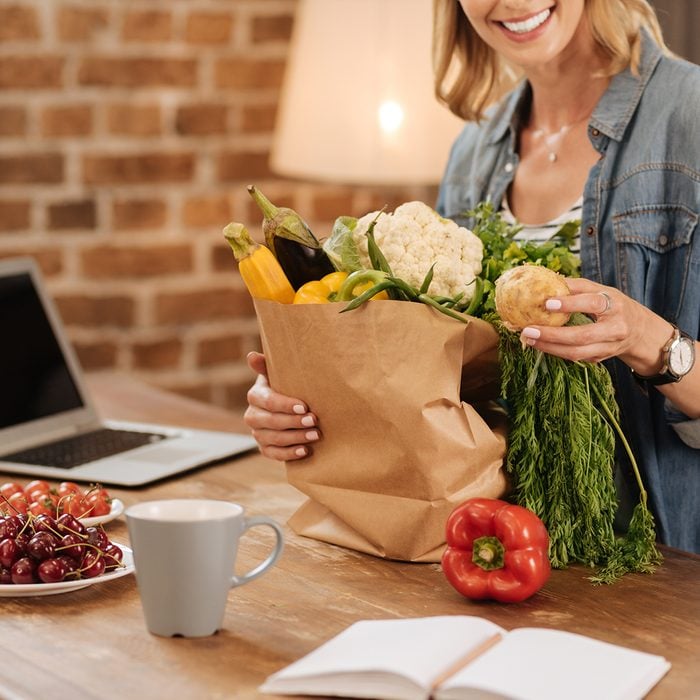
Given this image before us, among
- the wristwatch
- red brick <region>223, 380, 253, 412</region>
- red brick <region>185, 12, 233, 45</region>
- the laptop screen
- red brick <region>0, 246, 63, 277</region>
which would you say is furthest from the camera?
red brick <region>223, 380, 253, 412</region>

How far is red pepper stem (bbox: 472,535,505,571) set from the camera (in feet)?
3.67

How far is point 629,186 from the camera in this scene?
1563 mm

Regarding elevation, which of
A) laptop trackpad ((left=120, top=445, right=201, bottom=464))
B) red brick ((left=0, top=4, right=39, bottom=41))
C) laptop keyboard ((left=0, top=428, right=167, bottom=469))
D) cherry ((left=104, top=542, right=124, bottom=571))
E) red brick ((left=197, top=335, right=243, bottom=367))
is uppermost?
red brick ((left=0, top=4, right=39, bottom=41))

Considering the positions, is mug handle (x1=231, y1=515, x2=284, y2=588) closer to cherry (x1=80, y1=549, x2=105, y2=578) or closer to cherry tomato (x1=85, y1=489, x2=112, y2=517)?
cherry (x1=80, y1=549, x2=105, y2=578)

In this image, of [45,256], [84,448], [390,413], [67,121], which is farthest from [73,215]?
[390,413]

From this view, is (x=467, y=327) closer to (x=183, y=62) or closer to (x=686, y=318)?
(x=686, y=318)

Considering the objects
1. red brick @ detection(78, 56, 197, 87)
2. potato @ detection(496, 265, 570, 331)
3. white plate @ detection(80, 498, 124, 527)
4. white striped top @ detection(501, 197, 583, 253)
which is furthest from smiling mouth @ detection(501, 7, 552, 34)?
red brick @ detection(78, 56, 197, 87)

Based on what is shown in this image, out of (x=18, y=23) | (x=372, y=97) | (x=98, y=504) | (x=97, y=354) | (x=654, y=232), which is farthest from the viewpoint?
(x=97, y=354)

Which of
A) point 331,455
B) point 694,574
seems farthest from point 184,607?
point 694,574

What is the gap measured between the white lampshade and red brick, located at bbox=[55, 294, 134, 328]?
2.06ft

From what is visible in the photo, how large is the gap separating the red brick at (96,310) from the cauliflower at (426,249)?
1460 millimetres

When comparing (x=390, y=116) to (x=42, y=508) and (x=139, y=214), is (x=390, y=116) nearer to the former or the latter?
(x=139, y=214)

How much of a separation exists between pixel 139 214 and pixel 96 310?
0.26 metres

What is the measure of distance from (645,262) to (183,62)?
147 cm
